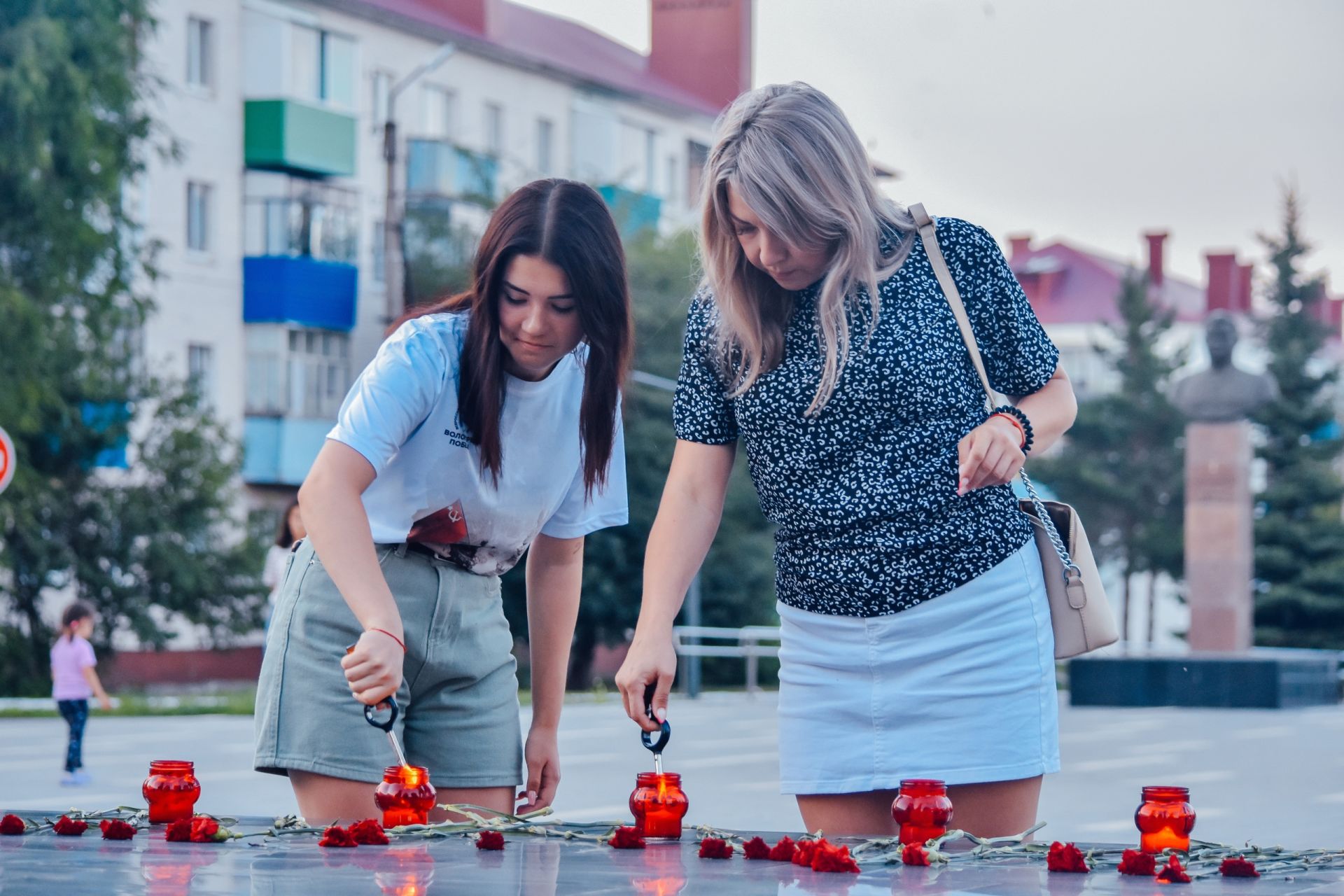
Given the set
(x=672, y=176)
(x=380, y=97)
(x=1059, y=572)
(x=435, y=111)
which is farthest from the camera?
(x=672, y=176)

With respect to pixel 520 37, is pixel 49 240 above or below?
below

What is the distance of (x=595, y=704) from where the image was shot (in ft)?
76.4

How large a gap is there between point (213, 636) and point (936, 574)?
27.6 meters

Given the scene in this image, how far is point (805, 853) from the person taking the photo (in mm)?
2609

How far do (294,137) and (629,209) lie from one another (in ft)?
22.2

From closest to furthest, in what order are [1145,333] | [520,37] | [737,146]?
[737,146], [520,37], [1145,333]

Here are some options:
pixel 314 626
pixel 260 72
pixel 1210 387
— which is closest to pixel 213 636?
pixel 260 72

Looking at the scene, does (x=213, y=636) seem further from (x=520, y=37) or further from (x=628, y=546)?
(x=520, y=37)

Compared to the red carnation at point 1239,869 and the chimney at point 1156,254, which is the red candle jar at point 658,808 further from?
the chimney at point 1156,254

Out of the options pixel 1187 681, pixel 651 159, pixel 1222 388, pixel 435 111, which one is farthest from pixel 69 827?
pixel 651 159

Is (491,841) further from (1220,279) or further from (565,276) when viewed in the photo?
(1220,279)

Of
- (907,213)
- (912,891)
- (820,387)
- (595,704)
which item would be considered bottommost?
(595,704)

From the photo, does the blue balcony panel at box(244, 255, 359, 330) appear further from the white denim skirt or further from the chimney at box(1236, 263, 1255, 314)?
the chimney at box(1236, 263, 1255, 314)

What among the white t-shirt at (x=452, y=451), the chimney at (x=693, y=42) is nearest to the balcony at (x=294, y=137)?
the chimney at (x=693, y=42)
